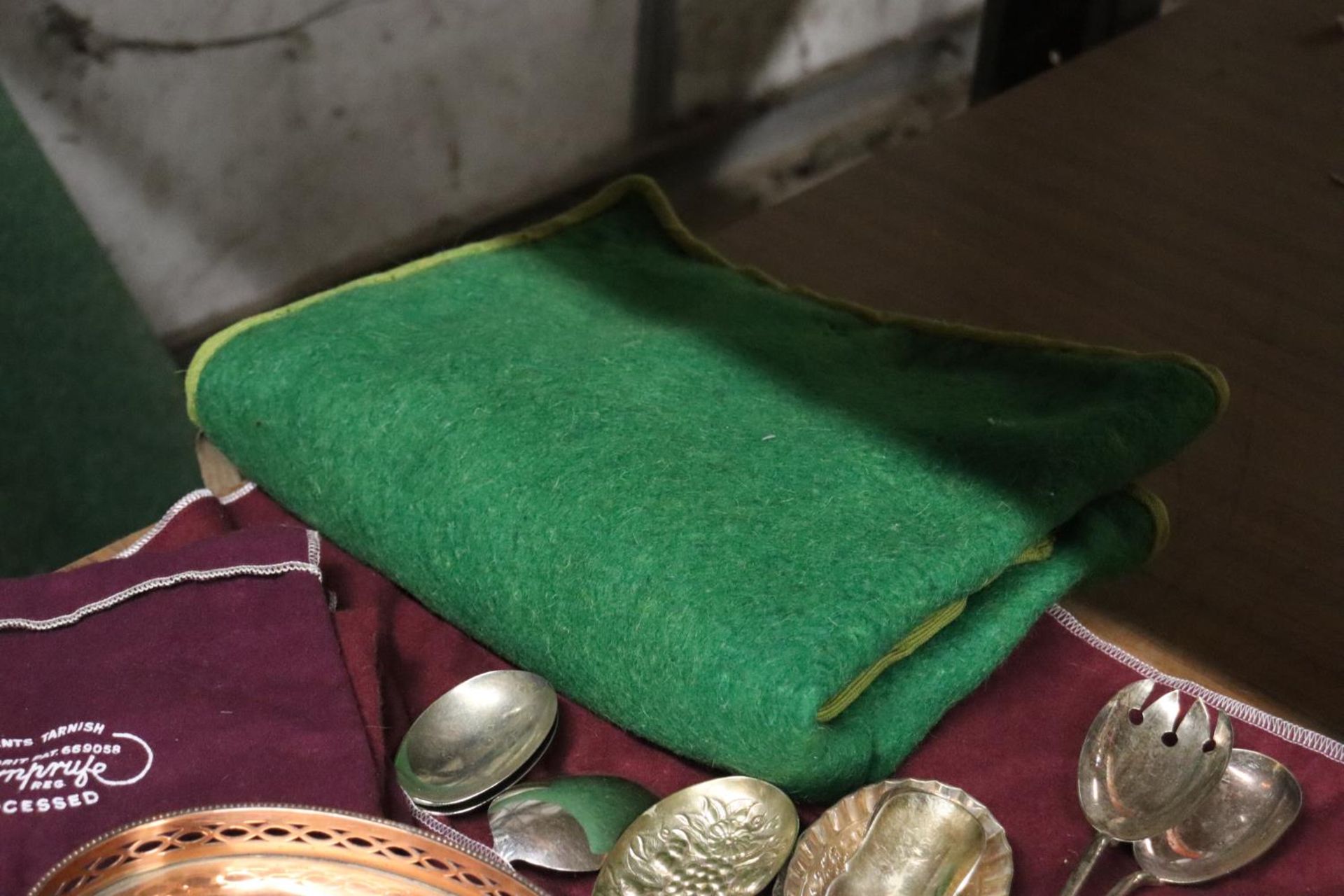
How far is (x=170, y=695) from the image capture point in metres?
0.50

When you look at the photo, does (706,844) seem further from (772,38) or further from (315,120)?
(772,38)

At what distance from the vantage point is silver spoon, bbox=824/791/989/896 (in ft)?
1.42

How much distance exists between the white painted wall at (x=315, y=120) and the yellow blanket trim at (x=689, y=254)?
0.59 metres

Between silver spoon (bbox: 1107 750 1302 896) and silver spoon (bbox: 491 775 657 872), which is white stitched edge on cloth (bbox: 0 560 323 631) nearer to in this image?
silver spoon (bbox: 491 775 657 872)

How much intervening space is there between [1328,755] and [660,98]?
1.31 m

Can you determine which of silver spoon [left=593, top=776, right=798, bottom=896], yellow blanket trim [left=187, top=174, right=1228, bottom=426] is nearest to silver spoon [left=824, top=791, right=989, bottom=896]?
Result: silver spoon [left=593, top=776, right=798, bottom=896]

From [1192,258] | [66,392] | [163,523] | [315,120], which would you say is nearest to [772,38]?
[315,120]

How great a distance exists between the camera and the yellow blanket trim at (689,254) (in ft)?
2.05

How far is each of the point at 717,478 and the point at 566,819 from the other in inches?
5.8

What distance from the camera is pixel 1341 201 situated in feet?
2.94

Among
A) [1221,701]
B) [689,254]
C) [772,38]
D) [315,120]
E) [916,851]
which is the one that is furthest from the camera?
[772,38]

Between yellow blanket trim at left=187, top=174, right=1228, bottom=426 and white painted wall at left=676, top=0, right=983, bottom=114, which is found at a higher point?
→ yellow blanket trim at left=187, top=174, right=1228, bottom=426

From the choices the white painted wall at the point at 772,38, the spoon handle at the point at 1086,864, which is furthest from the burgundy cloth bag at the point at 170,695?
the white painted wall at the point at 772,38

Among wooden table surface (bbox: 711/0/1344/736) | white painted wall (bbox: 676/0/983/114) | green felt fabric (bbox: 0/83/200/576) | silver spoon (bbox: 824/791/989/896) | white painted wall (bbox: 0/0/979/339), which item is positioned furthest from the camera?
white painted wall (bbox: 676/0/983/114)
